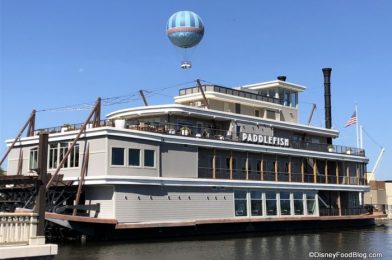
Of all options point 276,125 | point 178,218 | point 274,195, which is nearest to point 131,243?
point 178,218

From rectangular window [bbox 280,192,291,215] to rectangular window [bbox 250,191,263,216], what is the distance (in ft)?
8.30

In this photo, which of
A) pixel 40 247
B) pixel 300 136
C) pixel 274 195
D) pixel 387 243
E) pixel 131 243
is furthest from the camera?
pixel 300 136

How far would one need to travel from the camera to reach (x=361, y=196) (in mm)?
51031

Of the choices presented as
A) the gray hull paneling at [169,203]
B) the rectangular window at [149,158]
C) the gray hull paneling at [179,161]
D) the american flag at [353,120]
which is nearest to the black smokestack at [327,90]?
the american flag at [353,120]

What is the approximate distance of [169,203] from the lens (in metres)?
32.8

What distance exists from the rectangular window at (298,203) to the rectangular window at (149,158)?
14429 mm

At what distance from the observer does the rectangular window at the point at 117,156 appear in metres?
31.1

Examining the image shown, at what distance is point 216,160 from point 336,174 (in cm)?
1521

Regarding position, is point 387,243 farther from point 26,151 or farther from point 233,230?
point 26,151

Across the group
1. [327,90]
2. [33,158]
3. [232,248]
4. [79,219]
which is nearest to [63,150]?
[33,158]

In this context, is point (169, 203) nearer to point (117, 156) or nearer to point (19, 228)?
point (117, 156)

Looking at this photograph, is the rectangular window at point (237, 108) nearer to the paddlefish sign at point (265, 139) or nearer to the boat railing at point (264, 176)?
the paddlefish sign at point (265, 139)

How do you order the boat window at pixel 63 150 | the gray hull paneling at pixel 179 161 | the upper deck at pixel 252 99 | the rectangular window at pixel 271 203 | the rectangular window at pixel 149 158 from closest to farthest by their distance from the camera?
the rectangular window at pixel 149 158 < the boat window at pixel 63 150 < the gray hull paneling at pixel 179 161 < the rectangular window at pixel 271 203 < the upper deck at pixel 252 99

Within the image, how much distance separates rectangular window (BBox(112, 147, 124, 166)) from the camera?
102ft
